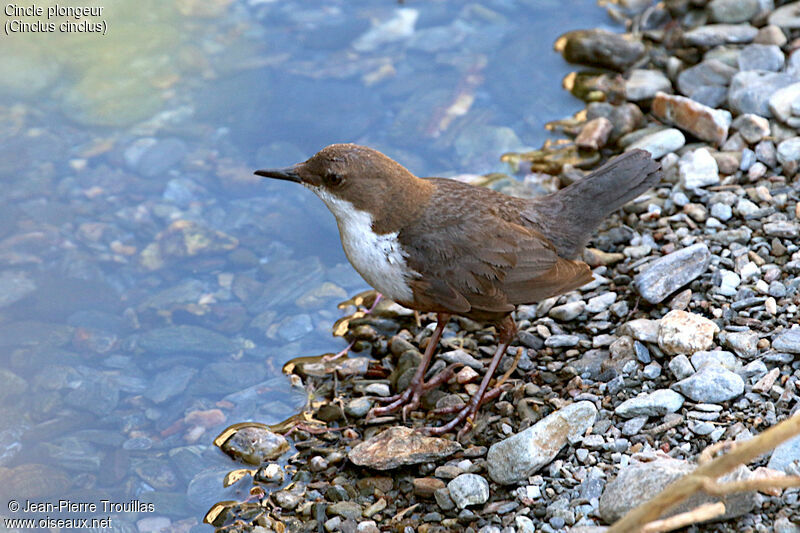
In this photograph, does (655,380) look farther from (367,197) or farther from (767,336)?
(367,197)

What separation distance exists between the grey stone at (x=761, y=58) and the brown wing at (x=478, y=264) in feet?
8.84

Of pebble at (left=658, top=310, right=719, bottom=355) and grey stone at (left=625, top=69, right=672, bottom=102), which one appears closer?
pebble at (left=658, top=310, right=719, bottom=355)

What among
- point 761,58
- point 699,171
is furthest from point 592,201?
point 761,58

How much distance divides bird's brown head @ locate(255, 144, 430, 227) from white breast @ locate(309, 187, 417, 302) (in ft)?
0.10

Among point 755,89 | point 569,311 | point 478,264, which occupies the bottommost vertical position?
point 569,311

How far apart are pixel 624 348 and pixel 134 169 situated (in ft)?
13.4

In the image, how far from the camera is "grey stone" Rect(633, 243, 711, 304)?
418 centimetres

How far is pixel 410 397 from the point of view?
14.4ft

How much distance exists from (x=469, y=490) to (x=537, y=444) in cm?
37

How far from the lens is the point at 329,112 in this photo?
260 inches

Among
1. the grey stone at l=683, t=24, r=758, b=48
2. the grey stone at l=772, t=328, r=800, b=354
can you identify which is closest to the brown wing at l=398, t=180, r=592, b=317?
the grey stone at l=772, t=328, r=800, b=354

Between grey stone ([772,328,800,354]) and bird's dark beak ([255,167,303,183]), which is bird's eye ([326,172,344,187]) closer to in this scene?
bird's dark beak ([255,167,303,183])

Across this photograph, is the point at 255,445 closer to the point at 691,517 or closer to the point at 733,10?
the point at 691,517

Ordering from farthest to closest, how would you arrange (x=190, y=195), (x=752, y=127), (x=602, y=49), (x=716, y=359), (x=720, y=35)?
1. (x=602, y=49)
2. (x=720, y=35)
3. (x=190, y=195)
4. (x=752, y=127)
5. (x=716, y=359)
